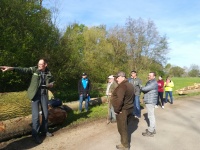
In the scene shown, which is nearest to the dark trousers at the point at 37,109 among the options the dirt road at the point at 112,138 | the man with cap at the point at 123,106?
the dirt road at the point at 112,138

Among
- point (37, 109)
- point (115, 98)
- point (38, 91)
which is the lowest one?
point (37, 109)

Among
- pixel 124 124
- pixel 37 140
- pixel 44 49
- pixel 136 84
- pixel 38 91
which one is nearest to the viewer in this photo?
pixel 124 124

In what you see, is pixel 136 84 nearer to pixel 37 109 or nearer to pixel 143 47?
pixel 37 109

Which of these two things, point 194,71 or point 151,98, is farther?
point 194,71

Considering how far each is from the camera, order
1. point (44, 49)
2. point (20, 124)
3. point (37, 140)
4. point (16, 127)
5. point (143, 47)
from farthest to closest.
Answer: point (143, 47) < point (44, 49) < point (20, 124) < point (16, 127) < point (37, 140)

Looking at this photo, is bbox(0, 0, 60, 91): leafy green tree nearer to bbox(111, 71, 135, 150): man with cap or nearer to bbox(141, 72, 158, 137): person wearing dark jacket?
bbox(141, 72, 158, 137): person wearing dark jacket

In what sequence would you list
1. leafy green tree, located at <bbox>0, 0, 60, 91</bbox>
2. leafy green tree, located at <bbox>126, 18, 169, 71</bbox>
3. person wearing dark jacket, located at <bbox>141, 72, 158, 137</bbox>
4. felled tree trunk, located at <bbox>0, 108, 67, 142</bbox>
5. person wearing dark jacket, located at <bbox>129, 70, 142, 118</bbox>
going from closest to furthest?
felled tree trunk, located at <bbox>0, 108, 67, 142</bbox>, person wearing dark jacket, located at <bbox>141, 72, 158, 137</bbox>, person wearing dark jacket, located at <bbox>129, 70, 142, 118</bbox>, leafy green tree, located at <bbox>0, 0, 60, 91</bbox>, leafy green tree, located at <bbox>126, 18, 169, 71</bbox>

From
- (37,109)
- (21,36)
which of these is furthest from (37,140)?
(21,36)

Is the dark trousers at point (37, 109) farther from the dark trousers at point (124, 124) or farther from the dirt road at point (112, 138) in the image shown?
the dark trousers at point (124, 124)

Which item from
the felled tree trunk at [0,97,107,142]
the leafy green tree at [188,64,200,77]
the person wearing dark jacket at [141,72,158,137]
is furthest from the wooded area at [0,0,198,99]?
the leafy green tree at [188,64,200,77]

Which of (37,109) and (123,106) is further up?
(123,106)

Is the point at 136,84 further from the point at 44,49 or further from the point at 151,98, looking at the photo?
the point at 44,49

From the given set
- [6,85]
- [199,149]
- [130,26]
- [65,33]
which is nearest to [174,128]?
[199,149]

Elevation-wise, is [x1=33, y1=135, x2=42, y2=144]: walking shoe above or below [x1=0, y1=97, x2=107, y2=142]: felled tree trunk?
below
